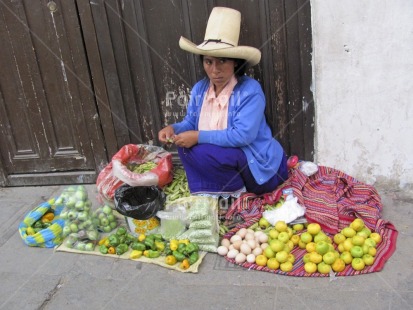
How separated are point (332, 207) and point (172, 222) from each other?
1.11 metres

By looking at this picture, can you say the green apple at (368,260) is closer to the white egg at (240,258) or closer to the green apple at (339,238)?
the green apple at (339,238)

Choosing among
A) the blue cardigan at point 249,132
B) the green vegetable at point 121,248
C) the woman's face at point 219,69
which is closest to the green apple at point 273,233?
the blue cardigan at point 249,132

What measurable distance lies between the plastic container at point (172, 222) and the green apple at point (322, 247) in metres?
0.94

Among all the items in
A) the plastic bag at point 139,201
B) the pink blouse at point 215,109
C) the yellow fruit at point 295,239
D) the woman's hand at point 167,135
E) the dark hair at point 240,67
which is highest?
the dark hair at point 240,67

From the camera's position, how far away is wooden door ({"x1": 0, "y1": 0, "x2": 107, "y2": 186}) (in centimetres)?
373

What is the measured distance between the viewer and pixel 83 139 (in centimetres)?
407

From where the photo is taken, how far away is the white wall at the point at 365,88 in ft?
10.2

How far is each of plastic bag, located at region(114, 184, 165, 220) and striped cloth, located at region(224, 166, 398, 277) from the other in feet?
1.78

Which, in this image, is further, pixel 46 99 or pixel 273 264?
pixel 46 99

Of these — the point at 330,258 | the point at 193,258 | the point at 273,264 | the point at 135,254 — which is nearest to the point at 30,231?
the point at 135,254

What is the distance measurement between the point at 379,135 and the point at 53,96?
2.75m

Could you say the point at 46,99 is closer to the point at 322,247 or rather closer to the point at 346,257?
the point at 322,247

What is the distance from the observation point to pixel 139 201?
134 inches

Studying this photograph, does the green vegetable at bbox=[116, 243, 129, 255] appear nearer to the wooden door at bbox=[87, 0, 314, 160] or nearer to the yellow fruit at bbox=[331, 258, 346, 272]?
the wooden door at bbox=[87, 0, 314, 160]
